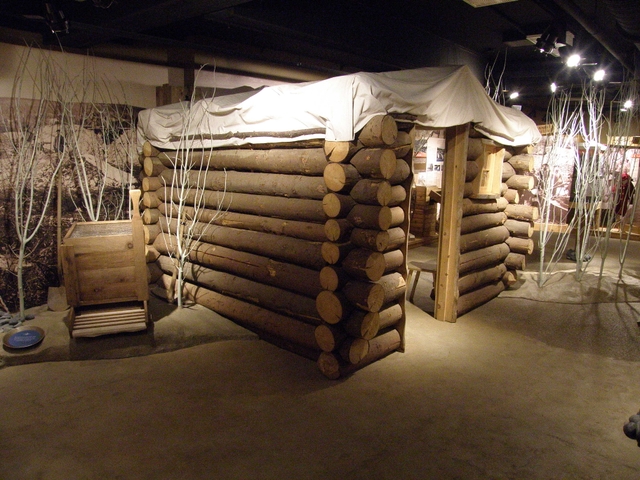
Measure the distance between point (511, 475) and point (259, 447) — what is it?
6.47ft

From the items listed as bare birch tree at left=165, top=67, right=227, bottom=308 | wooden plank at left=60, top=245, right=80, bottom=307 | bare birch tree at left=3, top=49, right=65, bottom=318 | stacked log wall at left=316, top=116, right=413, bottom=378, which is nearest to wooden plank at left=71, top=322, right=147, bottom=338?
wooden plank at left=60, top=245, right=80, bottom=307

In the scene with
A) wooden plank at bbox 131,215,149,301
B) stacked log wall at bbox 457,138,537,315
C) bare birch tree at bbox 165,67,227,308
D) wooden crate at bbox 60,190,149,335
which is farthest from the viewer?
stacked log wall at bbox 457,138,537,315

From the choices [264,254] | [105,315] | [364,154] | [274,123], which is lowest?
[105,315]

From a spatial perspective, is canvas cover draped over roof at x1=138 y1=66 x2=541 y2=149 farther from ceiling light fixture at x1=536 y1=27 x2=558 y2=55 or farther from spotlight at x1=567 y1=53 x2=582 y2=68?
spotlight at x1=567 y1=53 x2=582 y2=68

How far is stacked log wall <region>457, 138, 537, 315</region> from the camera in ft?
22.9

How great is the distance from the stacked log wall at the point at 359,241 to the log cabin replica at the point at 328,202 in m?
0.02

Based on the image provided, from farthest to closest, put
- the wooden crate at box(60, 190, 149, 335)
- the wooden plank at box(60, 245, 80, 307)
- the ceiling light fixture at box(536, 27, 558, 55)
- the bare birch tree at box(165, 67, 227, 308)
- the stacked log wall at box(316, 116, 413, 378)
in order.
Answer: the ceiling light fixture at box(536, 27, 558, 55) < the bare birch tree at box(165, 67, 227, 308) < the wooden crate at box(60, 190, 149, 335) < the wooden plank at box(60, 245, 80, 307) < the stacked log wall at box(316, 116, 413, 378)

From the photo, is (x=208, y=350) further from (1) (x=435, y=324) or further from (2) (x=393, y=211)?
(1) (x=435, y=324)

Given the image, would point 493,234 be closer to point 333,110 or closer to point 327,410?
point 333,110

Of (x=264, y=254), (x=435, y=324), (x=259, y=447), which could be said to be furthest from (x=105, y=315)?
→ (x=435, y=324)

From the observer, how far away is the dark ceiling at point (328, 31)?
6086mm

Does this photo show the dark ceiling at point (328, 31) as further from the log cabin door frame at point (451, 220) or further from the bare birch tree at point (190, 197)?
the log cabin door frame at point (451, 220)

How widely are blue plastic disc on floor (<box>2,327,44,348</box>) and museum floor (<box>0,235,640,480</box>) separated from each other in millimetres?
255

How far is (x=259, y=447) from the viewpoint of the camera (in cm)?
377
